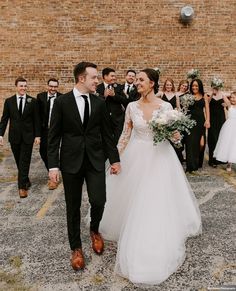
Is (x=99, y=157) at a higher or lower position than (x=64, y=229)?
higher

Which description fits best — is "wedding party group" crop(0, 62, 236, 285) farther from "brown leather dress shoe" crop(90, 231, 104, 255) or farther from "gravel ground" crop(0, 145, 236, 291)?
"gravel ground" crop(0, 145, 236, 291)

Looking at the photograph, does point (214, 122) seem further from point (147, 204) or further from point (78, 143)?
point (78, 143)

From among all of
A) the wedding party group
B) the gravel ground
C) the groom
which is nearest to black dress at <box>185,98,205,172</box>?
the gravel ground

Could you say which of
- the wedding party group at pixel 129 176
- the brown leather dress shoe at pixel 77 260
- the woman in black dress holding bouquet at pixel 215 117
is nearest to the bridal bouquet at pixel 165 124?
the wedding party group at pixel 129 176

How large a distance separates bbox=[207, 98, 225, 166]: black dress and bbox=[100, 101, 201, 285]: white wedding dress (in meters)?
4.02

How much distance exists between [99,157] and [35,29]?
890cm

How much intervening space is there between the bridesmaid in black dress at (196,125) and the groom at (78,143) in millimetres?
4129

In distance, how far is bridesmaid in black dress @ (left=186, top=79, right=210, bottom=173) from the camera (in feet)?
25.8

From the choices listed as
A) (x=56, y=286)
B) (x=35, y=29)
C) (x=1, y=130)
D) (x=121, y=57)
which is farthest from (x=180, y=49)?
(x=56, y=286)

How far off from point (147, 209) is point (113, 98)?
3810 millimetres

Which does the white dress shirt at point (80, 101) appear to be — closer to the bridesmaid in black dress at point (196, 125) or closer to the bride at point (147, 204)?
the bride at point (147, 204)

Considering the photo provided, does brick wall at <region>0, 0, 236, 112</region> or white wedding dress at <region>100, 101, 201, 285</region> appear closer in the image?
white wedding dress at <region>100, 101, 201, 285</region>

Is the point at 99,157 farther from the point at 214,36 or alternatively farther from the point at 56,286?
the point at 214,36

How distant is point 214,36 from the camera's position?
1199 cm
